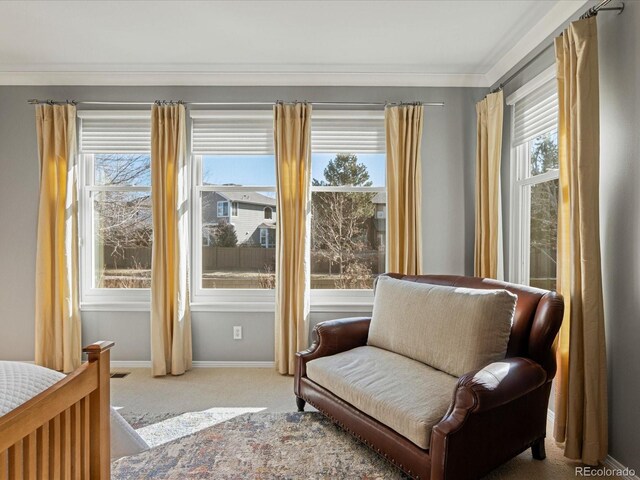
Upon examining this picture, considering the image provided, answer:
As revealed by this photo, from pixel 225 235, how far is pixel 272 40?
1677mm

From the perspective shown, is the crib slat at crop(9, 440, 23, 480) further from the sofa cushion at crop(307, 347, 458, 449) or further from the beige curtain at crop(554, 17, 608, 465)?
the beige curtain at crop(554, 17, 608, 465)

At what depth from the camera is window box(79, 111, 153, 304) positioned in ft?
11.3

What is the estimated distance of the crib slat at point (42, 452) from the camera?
1086mm

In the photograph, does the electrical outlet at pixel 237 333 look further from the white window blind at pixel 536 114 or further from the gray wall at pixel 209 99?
the white window blind at pixel 536 114

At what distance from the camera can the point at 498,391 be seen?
161 centimetres

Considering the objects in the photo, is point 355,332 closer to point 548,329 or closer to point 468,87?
point 548,329

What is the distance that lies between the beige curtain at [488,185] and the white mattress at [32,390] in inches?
103

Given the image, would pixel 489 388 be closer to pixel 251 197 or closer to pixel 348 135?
pixel 348 135

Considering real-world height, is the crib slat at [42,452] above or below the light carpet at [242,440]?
above

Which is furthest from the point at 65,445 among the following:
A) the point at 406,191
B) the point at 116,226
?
the point at 406,191

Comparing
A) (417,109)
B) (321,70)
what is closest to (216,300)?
(321,70)

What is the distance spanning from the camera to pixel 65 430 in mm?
1202

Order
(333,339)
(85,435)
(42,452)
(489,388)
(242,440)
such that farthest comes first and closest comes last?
(333,339) → (242,440) → (489,388) → (85,435) → (42,452)

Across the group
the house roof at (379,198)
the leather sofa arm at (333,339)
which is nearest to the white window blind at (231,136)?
the house roof at (379,198)
